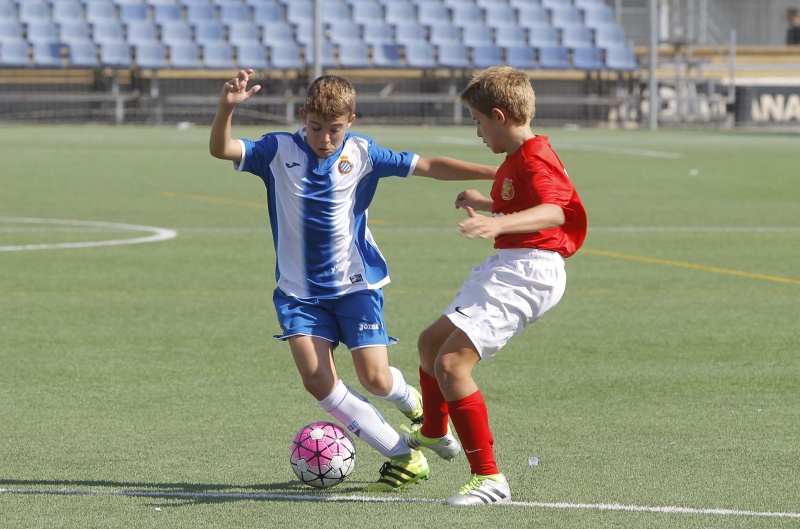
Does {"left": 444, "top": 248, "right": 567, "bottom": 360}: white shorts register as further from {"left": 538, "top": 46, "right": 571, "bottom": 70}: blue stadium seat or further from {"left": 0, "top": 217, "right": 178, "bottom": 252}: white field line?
{"left": 538, "top": 46, "right": 571, "bottom": 70}: blue stadium seat

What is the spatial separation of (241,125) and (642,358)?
Answer: 84.8ft

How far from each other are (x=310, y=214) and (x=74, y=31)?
101ft

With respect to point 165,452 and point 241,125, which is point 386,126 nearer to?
point 241,125

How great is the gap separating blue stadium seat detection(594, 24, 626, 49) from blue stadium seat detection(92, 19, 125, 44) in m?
12.4

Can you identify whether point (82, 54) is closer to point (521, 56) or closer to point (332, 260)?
point (521, 56)

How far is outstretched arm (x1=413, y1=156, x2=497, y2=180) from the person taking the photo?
17.8ft

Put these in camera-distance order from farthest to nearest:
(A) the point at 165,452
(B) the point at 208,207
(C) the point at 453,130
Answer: (C) the point at 453,130 → (B) the point at 208,207 → (A) the point at 165,452

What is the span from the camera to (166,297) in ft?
33.7

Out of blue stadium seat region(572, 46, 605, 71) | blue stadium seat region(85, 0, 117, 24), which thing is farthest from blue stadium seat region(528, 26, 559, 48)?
blue stadium seat region(85, 0, 117, 24)

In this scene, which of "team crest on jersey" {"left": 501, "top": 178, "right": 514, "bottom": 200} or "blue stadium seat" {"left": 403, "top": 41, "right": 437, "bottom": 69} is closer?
"team crest on jersey" {"left": 501, "top": 178, "right": 514, "bottom": 200}

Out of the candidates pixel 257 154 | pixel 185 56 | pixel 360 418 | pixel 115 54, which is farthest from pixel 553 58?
pixel 360 418

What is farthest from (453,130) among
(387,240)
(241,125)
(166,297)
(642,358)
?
(642,358)

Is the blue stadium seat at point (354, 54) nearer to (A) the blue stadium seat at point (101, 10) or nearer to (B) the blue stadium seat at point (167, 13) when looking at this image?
(B) the blue stadium seat at point (167, 13)

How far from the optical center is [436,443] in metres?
5.43
